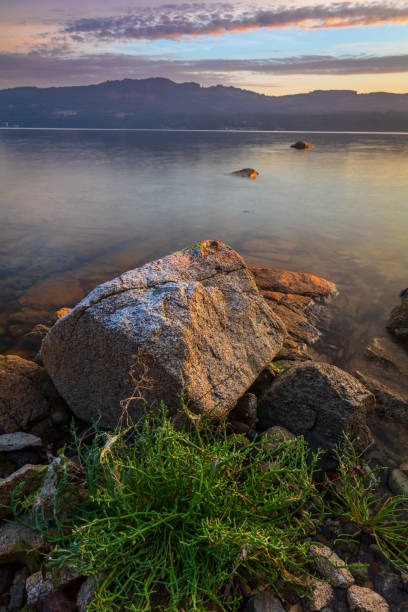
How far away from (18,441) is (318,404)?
2.92 m

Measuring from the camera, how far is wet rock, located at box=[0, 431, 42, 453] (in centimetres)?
345

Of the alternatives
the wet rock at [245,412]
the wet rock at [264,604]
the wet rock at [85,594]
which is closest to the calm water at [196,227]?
the wet rock at [245,412]

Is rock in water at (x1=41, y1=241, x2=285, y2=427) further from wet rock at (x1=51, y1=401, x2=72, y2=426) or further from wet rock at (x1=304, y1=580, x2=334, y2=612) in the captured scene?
wet rock at (x1=304, y1=580, x2=334, y2=612)

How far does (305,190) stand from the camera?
2139cm

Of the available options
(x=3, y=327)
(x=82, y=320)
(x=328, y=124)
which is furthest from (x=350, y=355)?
(x=328, y=124)

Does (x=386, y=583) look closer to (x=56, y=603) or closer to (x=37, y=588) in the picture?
(x=56, y=603)

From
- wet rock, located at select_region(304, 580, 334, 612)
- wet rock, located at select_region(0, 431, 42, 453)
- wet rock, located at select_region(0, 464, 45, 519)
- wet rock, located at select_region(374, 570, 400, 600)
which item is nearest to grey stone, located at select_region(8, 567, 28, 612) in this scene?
wet rock, located at select_region(0, 464, 45, 519)

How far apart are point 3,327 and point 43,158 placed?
112 feet

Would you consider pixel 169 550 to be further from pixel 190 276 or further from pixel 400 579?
pixel 190 276

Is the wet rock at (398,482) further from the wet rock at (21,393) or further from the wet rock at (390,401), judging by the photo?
the wet rock at (21,393)

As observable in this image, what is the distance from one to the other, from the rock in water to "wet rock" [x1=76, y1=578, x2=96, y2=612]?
1.31 metres

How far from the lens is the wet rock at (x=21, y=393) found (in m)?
3.92

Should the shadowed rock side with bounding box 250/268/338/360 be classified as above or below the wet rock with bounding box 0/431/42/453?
below

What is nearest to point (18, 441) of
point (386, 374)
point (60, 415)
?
point (60, 415)
